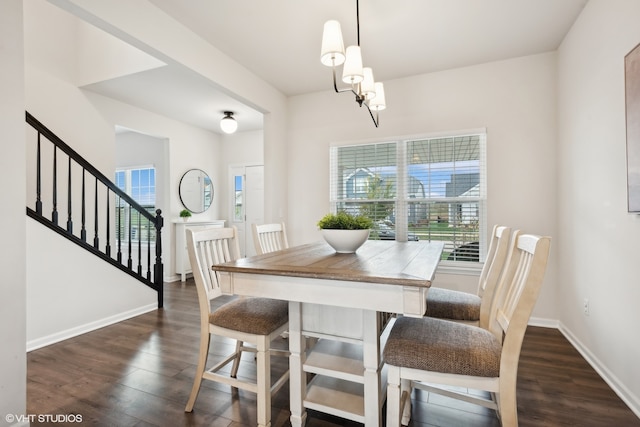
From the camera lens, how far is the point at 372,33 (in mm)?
2688

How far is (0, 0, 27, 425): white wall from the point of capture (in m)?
1.42

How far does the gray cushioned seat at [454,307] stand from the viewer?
1830 mm

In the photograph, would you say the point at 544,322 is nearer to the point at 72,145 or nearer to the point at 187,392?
the point at 187,392

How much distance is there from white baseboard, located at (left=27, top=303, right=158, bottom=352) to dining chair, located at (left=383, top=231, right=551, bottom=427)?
2.88 metres

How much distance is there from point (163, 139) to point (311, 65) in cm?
299

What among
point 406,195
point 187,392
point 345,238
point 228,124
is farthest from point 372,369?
point 228,124

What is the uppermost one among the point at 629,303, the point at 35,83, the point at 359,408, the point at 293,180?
the point at 35,83

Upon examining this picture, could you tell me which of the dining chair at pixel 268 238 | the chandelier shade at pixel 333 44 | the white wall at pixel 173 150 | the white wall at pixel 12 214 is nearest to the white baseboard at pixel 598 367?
the dining chair at pixel 268 238

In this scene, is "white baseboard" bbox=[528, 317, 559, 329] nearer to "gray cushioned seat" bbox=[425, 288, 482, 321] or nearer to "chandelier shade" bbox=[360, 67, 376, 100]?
"gray cushioned seat" bbox=[425, 288, 482, 321]

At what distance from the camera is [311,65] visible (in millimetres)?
3260

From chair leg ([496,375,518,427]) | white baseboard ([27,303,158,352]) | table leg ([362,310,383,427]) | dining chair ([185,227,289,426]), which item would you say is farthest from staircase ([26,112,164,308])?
chair leg ([496,375,518,427])

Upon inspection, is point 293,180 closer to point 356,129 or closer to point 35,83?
point 356,129

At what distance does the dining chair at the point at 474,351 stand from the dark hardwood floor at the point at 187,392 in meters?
0.44

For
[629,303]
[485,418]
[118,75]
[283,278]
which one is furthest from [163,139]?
[629,303]
